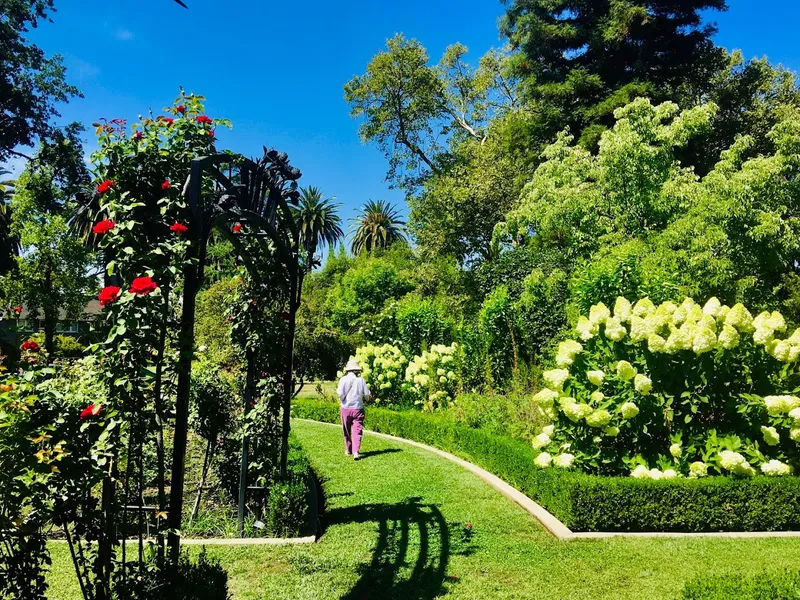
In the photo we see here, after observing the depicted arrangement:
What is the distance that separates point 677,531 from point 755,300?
27.2 ft

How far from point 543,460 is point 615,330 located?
1605 millimetres

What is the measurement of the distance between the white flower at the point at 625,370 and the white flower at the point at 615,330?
363 millimetres

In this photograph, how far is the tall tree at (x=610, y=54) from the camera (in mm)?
16422

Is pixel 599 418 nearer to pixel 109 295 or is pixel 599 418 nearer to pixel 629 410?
pixel 629 410

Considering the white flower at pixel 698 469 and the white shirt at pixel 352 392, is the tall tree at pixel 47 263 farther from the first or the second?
the white flower at pixel 698 469

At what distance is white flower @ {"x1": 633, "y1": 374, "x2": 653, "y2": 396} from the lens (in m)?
5.80

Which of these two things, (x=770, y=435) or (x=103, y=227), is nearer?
(x=103, y=227)

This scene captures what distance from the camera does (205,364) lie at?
6.49 metres

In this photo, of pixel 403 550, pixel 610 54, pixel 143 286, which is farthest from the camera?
pixel 610 54

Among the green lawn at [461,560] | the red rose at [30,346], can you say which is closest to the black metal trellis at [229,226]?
the red rose at [30,346]

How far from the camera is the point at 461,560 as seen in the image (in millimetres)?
4828

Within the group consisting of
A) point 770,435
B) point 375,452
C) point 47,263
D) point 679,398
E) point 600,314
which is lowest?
point 375,452

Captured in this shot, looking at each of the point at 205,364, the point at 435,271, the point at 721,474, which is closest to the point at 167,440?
the point at 205,364

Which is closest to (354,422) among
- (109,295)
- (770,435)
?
(770,435)
